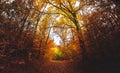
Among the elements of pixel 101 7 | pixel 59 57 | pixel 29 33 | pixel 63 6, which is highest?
pixel 63 6

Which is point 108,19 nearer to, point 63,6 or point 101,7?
point 101,7

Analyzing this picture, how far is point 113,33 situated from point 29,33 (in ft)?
28.7

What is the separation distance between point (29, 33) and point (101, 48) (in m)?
7.53

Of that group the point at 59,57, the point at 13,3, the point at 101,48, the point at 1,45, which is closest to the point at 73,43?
the point at 101,48

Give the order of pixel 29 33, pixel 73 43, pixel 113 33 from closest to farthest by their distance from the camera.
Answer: pixel 113 33
pixel 29 33
pixel 73 43

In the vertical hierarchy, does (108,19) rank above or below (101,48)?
above

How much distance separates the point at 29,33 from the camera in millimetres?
22500

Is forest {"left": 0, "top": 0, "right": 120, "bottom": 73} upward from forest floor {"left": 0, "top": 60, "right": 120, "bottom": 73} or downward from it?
upward

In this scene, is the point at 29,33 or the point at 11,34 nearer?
the point at 11,34

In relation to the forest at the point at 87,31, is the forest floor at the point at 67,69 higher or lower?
lower

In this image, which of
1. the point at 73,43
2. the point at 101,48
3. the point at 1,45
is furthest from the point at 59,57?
the point at 1,45

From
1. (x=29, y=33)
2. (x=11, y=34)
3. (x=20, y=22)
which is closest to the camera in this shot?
(x=11, y=34)

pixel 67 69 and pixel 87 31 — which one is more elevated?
pixel 87 31

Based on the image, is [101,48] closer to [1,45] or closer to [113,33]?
[113,33]
